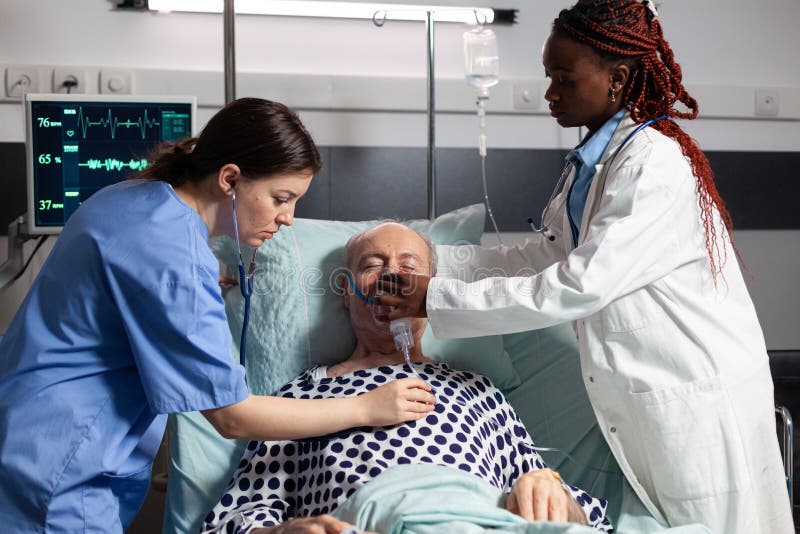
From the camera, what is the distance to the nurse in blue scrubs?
1300mm

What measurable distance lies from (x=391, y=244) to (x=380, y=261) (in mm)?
49

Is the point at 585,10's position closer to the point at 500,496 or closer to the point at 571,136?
the point at 500,496

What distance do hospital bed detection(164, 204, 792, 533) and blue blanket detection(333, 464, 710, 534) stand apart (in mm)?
480

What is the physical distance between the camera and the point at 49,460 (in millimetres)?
1312

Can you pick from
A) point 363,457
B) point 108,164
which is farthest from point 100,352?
point 108,164

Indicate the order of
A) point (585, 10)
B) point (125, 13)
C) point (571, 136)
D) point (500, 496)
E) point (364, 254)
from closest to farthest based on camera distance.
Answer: point (500, 496), point (585, 10), point (364, 254), point (125, 13), point (571, 136)

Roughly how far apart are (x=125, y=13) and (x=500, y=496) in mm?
2186

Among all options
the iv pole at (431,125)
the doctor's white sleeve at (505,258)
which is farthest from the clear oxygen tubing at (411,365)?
the iv pole at (431,125)

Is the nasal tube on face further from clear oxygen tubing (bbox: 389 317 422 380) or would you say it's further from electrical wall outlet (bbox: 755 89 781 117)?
electrical wall outlet (bbox: 755 89 781 117)

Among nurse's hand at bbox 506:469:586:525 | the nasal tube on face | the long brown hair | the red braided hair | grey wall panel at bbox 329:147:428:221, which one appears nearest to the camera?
the long brown hair

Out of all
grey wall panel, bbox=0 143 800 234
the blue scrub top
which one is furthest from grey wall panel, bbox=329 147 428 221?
the blue scrub top

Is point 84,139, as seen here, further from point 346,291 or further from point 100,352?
point 100,352

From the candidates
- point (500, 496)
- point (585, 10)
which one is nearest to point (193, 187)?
point (500, 496)

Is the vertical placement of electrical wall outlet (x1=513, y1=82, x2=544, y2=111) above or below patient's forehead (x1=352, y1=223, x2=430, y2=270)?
above
